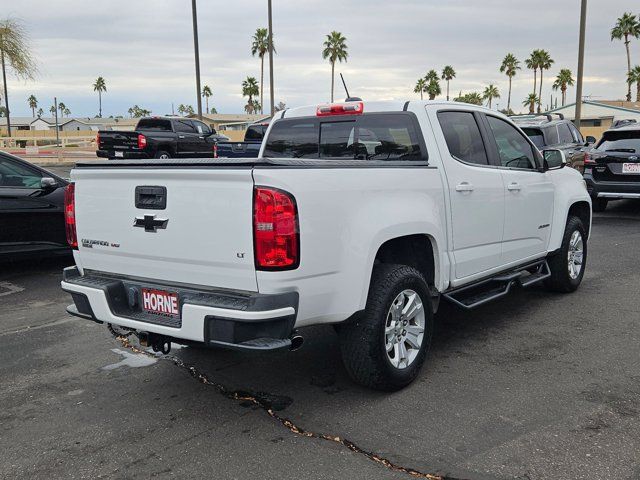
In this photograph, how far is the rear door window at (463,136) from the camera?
4.70 meters

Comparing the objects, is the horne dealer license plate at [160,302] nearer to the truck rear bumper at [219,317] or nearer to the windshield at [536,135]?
the truck rear bumper at [219,317]

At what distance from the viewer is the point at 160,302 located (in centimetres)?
359

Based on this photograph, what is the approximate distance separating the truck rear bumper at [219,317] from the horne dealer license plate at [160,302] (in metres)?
0.02

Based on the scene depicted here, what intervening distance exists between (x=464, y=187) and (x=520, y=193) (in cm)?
101

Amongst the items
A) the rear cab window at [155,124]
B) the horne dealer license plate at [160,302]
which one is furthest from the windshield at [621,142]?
the rear cab window at [155,124]

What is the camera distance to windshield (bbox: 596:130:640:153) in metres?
11.5

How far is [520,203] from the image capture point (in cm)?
534

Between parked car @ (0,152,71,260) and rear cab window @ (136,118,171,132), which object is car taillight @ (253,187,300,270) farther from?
rear cab window @ (136,118,171,132)

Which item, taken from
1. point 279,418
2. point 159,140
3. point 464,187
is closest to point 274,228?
point 279,418

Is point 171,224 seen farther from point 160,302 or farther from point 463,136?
point 463,136

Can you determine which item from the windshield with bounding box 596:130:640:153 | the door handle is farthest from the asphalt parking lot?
the windshield with bounding box 596:130:640:153

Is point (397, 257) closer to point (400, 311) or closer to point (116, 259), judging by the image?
point (400, 311)

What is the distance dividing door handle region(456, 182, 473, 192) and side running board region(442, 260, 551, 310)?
2.40 feet

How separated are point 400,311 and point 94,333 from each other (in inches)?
110
